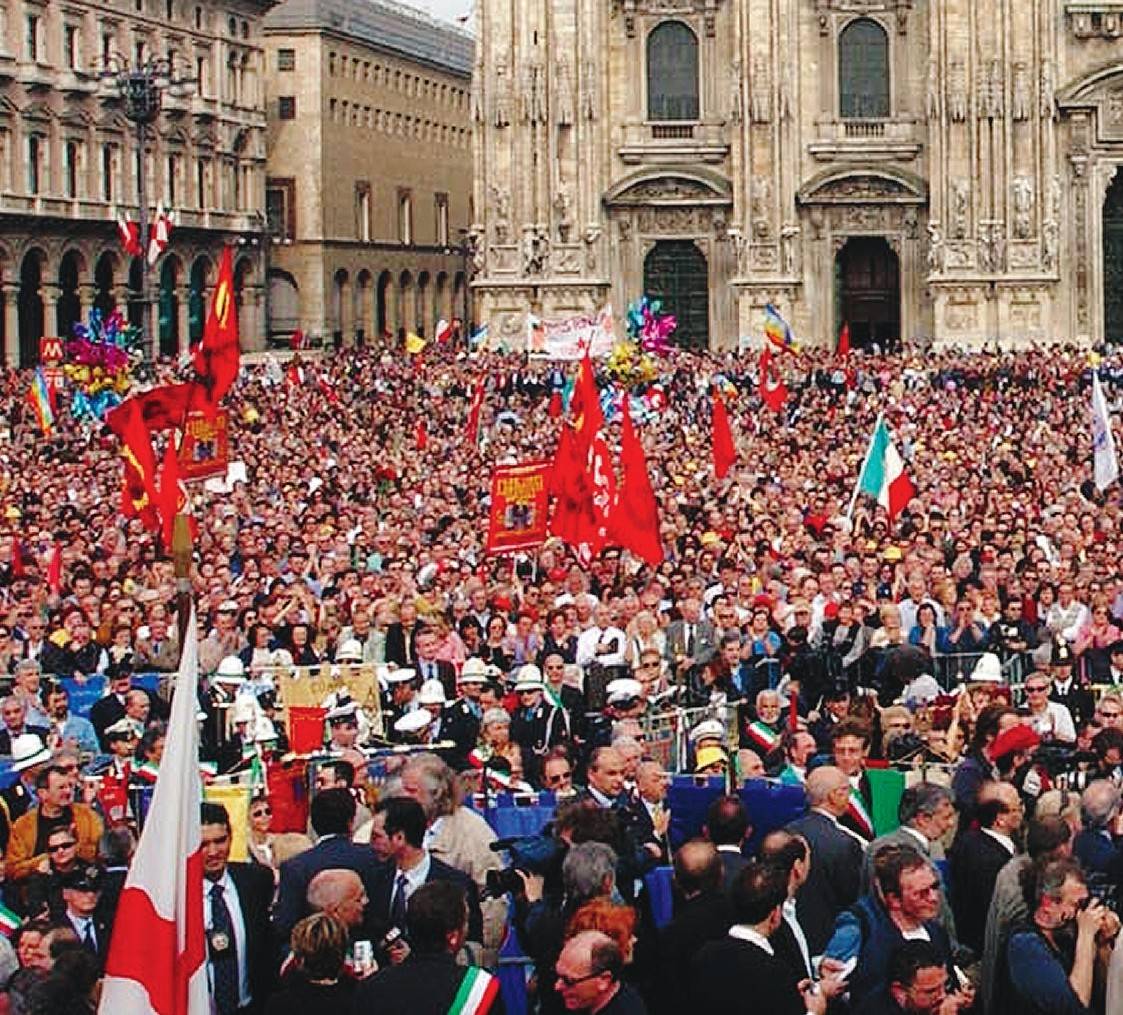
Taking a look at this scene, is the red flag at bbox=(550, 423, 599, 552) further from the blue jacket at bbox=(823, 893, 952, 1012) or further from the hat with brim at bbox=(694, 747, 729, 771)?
the blue jacket at bbox=(823, 893, 952, 1012)

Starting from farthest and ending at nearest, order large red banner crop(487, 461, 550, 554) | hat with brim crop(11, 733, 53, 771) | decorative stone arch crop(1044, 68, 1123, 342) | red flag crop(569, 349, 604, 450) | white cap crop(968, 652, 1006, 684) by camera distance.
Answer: decorative stone arch crop(1044, 68, 1123, 342) → red flag crop(569, 349, 604, 450) → large red banner crop(487, 461, 550, 554) → white cap crop(968, 652, 1006, 684) → hat with brim crop(11, 733, 53, 771)

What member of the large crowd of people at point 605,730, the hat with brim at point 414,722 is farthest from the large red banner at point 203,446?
the hat with brim at point 414,722

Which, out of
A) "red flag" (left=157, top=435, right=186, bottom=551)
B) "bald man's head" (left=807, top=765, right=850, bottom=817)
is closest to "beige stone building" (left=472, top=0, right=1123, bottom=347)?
"red flag" (left=157, top=435, right=186, bottom=551)

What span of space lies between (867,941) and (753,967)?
698 mm

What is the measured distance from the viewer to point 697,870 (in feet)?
33.4

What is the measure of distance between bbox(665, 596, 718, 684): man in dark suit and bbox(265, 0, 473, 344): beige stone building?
73.1m

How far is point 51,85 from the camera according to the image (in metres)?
74.1

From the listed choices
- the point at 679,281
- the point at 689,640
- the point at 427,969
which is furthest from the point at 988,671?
the point at 679,281

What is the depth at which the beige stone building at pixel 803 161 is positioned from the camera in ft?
216

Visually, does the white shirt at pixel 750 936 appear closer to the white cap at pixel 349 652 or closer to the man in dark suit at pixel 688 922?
the man in dark suit at pixel 688 922

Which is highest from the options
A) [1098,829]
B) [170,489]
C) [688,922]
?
[170,489]

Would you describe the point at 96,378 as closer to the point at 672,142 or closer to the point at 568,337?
the point at 568,337

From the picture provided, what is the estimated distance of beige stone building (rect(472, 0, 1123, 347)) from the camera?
6594 cm

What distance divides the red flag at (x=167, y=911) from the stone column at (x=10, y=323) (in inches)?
2552
